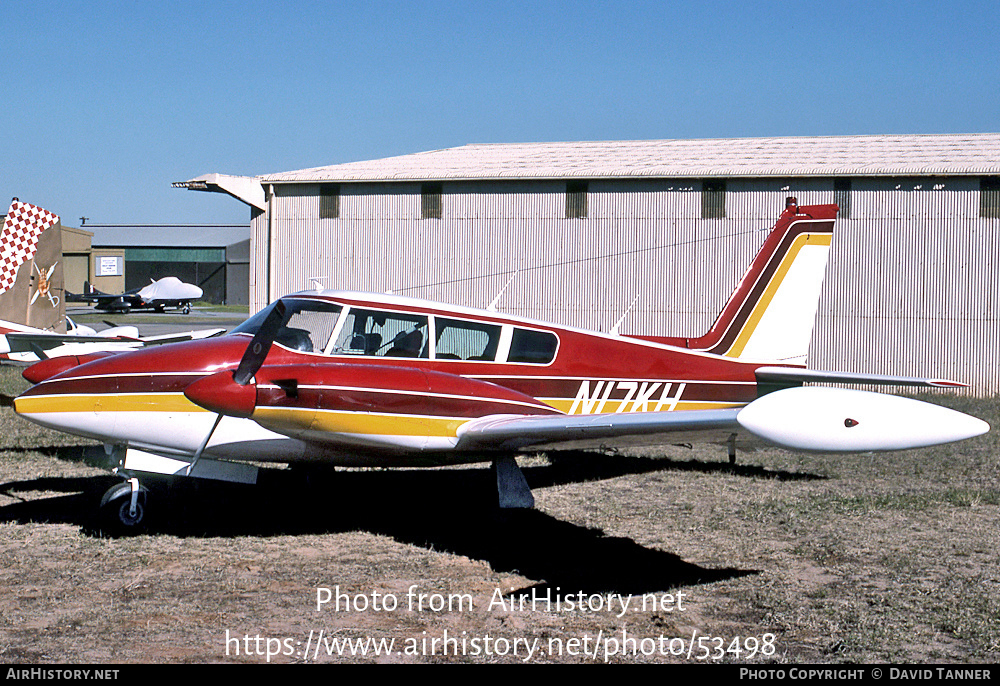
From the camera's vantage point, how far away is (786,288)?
11.1 m

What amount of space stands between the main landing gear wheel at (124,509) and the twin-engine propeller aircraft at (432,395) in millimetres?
15

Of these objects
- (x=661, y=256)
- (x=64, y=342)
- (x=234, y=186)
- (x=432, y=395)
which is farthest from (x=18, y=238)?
(x=661, y=256)

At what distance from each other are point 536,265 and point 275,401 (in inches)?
610

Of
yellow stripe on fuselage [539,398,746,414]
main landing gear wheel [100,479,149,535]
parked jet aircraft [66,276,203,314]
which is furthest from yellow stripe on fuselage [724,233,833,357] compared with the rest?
parked jet aircraft [66,276,203,314]

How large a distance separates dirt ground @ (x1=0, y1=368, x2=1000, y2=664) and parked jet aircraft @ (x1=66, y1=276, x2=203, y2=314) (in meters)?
45.9

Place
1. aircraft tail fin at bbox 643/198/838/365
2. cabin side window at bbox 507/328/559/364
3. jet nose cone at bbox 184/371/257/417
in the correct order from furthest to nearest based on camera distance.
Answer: aircraft tail fin at bbox 643/198/838/365 < cabin side window at bbox 507/328/559/364 < jet nose cone at bbox 184/371/257/417

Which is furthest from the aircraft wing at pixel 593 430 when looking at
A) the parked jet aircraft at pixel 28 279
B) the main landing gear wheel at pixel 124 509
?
the parked jet aircraft at pixel 28 279

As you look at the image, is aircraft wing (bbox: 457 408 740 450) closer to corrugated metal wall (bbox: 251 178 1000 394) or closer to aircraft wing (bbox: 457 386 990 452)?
aircraft wing (bbox: 457 386 990 452)

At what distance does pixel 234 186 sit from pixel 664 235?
10.5 meters

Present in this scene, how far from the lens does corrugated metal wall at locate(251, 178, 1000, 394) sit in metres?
20.0

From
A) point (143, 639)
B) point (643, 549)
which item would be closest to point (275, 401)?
point (143, 639)

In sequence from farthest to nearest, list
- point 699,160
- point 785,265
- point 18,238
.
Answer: point 699,160 → point 18,238 → point 785,265

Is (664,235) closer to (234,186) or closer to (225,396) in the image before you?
(234,186)

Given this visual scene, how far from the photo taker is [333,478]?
10.6m
